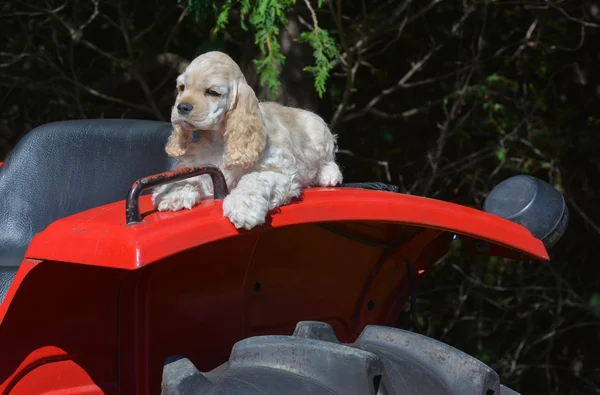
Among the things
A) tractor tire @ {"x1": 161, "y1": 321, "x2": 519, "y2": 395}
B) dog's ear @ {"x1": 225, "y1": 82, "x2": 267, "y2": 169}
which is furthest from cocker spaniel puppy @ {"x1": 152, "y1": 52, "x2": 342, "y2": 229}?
tractor tire @ {"x1": 161, "y1": 321, "x2": 519, "y2": 395}

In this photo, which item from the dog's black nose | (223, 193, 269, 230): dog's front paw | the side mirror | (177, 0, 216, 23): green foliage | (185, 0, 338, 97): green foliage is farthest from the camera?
(177, 0, 216, 23): green foliage

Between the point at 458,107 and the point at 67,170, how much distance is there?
8.31ft

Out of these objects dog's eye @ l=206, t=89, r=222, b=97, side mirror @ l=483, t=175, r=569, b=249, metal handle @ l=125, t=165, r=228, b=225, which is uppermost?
dog's eye @ l=206, t=89, r=222, b=97

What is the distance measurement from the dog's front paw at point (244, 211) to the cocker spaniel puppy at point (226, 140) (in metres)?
0.09

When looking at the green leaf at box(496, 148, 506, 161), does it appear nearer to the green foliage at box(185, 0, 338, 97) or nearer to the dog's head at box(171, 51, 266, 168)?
the green foliage at box(185, 0, 338, 97)

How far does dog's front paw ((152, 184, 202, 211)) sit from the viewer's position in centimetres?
170

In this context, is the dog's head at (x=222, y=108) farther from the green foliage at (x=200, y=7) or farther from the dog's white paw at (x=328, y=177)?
the green foliage at (x=200, y=7)

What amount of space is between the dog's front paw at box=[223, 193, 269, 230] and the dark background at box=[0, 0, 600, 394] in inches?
116

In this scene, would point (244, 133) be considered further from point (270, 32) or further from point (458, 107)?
point (458, 107)

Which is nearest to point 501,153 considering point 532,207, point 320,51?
point 320,51

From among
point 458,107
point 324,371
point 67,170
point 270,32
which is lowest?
point 458,107

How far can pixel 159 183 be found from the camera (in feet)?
5.11

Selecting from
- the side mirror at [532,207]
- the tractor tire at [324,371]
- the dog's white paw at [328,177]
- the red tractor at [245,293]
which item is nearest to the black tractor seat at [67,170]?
the red tractor at [245,293]

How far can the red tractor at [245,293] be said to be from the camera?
153cm
